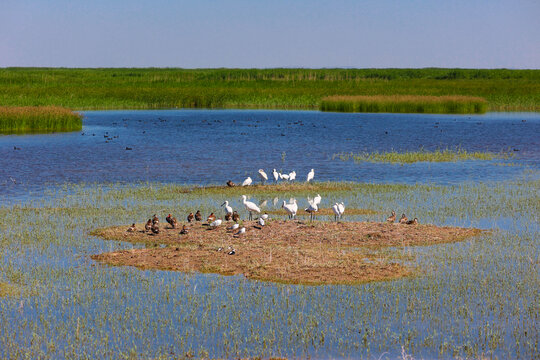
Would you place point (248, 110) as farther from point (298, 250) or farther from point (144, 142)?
point (298, 250)

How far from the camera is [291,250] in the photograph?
18.4 meters

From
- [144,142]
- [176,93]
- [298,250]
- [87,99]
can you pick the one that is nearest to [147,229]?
[298,250]

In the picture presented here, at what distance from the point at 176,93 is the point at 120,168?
5800 centimetres

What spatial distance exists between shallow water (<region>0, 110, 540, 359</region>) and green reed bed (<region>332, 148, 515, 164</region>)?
2534 mm

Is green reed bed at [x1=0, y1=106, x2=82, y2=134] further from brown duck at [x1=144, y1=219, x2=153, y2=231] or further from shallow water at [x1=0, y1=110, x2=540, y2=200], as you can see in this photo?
brown duck at [x1=144, y1=219, x2=153, y2=231]

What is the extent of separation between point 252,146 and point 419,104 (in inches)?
1316

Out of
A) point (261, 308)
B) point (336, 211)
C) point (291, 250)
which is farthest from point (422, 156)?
point (261, 308)

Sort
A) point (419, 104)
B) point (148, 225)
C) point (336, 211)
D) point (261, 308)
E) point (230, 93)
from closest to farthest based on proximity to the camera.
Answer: point (261, 308) → point (148, 225) → point (336, 211) → point (419, 104) → point (230, 93)

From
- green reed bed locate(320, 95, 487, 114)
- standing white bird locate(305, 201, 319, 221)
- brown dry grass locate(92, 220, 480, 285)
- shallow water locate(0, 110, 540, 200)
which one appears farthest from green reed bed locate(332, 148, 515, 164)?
green reed bed locate(320, 95, 487, 114)

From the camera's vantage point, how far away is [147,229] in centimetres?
2066

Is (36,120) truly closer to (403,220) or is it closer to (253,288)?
(403,220)

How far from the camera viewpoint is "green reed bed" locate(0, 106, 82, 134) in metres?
55.1

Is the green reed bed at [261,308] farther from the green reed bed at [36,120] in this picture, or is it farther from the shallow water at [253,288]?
the green reed bed at [36,120]

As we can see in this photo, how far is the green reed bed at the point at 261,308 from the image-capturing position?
41.0 feet
